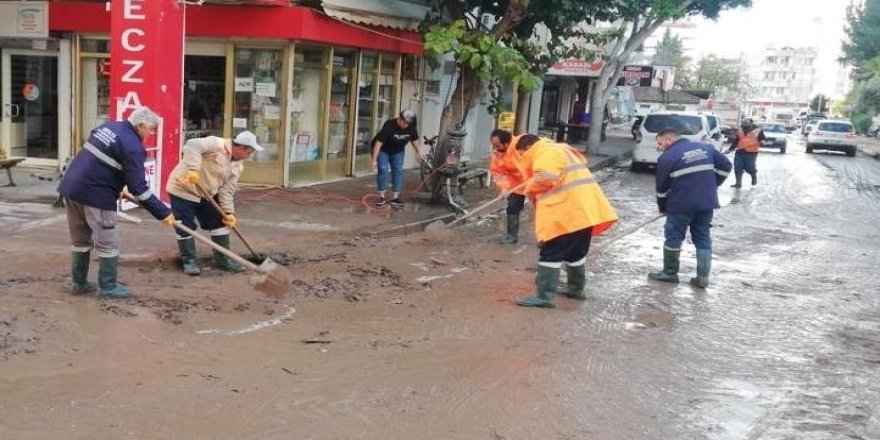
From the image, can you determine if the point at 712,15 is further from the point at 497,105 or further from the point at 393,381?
the point at 393,381

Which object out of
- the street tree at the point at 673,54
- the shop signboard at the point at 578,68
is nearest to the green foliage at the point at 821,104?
the street tree at the point at 673,54

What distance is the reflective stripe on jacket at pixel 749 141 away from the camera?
17.1m

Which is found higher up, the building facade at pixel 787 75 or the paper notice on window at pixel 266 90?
the building facade at pixel 787 75

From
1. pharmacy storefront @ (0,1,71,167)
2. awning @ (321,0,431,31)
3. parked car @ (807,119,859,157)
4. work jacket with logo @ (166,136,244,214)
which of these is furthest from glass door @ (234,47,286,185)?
parked car @ (807,119,859,157)

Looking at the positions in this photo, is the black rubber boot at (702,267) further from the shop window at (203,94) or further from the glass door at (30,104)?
the glass door at (30,104)

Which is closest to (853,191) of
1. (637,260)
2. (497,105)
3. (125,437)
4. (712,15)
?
(712,15)

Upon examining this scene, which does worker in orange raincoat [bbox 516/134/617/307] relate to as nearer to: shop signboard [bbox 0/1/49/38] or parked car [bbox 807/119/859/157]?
shop signboard [bbox 0/1/49/38]

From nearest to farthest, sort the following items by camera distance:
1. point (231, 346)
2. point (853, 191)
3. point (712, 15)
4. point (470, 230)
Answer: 1. point (231, 346)
2. point (470, 230)
3. point (853, 191)
4. point (712, 15)

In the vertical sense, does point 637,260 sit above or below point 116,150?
below

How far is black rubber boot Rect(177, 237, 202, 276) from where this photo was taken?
732 cm

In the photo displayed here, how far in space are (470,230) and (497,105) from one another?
12.1 ft

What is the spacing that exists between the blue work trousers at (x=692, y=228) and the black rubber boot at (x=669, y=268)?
2.5 inches

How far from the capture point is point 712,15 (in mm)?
24266

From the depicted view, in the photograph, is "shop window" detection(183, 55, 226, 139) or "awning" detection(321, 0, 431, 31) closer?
"awning" detection(321, 0, 431, 31)
